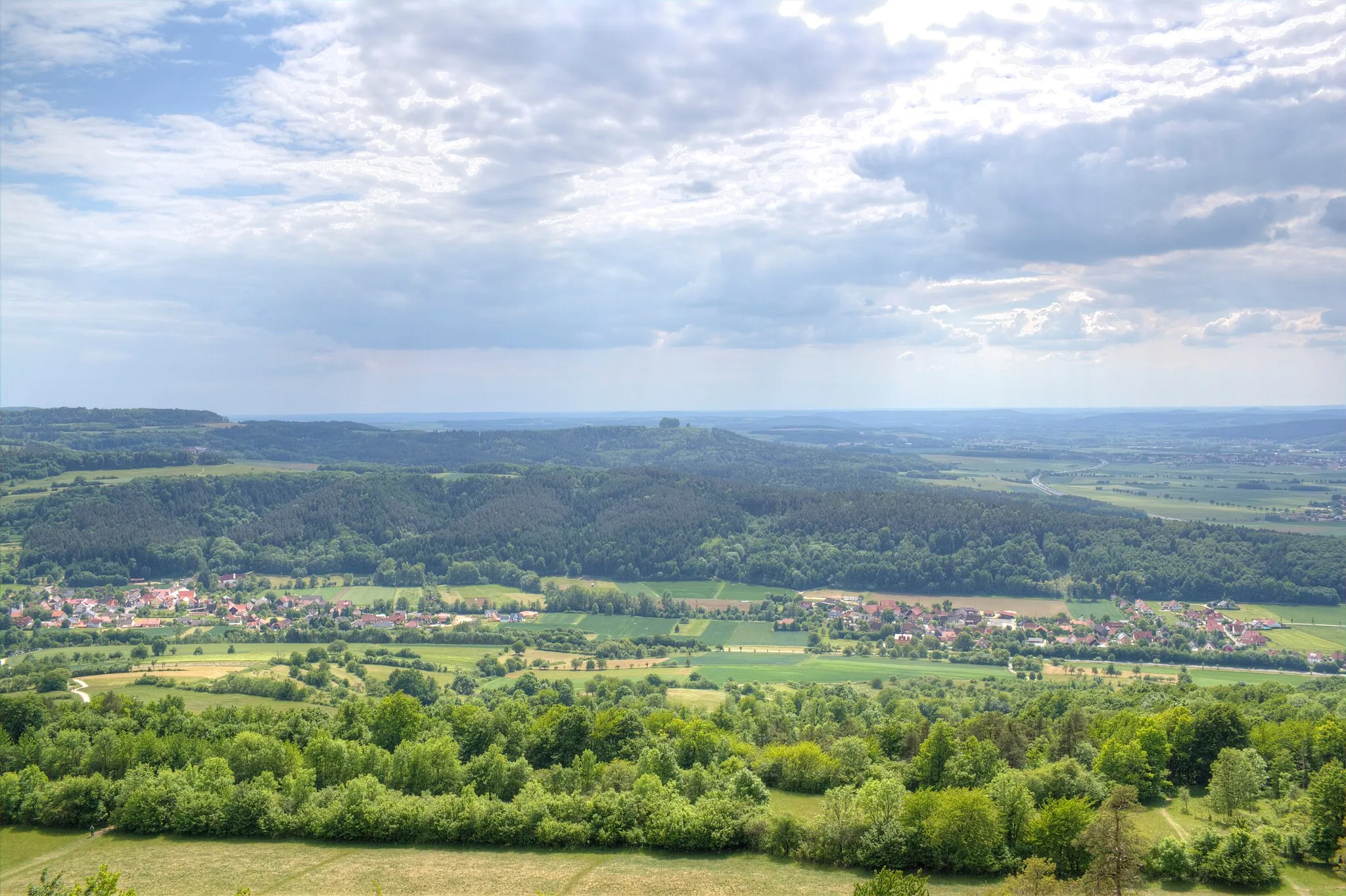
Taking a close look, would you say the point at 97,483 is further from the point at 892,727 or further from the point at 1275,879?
the point at 1275,879

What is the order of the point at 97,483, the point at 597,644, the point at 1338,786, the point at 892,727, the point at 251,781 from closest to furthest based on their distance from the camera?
the point at 1338,786
the point at 251,781
the point at 892,727
the point at 597,644
the point at 97,483

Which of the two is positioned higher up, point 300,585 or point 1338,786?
point 1338,786

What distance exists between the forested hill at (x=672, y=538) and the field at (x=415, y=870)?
97.9m

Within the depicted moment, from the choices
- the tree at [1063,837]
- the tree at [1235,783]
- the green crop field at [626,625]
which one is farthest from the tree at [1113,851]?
the green crop field at [626,625]

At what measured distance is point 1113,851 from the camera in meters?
34.9

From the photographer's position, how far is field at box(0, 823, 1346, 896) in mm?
39219

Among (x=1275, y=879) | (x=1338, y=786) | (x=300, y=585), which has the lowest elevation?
(x=300, y=585)

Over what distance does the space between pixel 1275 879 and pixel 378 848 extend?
41624 mm

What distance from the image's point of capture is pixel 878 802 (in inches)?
1695

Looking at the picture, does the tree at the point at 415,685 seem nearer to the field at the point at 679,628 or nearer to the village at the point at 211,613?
the field at the point at 679,628

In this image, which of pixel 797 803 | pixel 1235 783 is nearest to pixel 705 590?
pixel 797 803

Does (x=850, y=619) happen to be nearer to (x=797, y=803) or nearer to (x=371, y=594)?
(x=797, y=803)

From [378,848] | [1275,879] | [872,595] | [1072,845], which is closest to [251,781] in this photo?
[378,848]

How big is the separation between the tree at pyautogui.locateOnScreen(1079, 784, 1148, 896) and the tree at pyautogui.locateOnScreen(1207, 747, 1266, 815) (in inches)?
388
